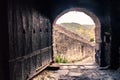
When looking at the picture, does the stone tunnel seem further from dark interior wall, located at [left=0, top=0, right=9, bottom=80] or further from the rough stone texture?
the rough stone texture

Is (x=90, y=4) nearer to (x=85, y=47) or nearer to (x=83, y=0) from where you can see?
(x=83, y=0)

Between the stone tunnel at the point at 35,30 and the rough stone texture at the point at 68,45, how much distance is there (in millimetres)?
5388

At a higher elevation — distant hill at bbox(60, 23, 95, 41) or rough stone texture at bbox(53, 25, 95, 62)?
distant hill at bbox(60, 23, 95, 41)

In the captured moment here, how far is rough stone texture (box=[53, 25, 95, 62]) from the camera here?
1541 cm

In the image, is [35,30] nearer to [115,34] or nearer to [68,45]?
[115,34]

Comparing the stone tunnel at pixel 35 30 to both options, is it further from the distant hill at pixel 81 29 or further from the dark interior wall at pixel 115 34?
the distant hill at pixel 81 29

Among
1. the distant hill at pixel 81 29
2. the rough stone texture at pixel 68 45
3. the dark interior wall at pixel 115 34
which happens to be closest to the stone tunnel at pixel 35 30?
the dark interior wall at pixel 115 34

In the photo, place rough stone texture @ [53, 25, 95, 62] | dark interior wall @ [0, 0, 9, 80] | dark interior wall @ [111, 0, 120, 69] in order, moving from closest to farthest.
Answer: dark interior wall @ [0, 0, 9, 80]
dark interior wall @ [111, 0, 120, 69]
rough stone texture @ [53, 25, 95, 62]

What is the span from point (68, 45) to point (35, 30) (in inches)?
357

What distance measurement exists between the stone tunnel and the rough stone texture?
539 centimetres

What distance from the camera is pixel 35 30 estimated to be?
7.12 m

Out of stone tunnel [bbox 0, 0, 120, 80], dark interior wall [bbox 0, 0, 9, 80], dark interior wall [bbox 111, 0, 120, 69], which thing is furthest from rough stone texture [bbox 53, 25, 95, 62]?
dark interior wall [bbox 0, 0, 9, 80]

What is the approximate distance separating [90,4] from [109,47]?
2.39 metres

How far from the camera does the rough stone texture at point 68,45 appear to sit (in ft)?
50.5
